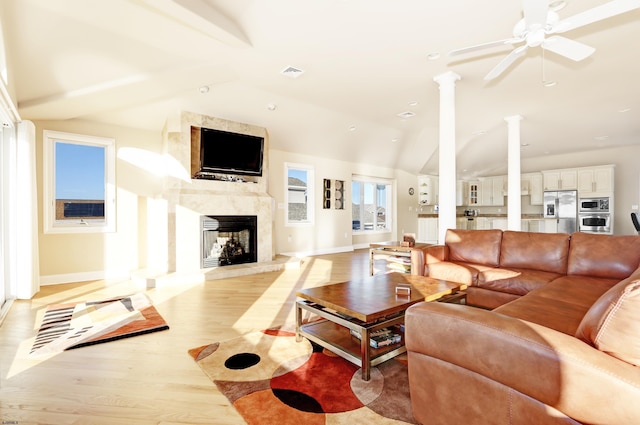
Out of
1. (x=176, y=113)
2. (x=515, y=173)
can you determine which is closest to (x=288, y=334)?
(x=176, y=113)

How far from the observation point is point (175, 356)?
2.34m

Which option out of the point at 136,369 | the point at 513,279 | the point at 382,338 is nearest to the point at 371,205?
the point at 513,279

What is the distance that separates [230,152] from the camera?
5.52 m

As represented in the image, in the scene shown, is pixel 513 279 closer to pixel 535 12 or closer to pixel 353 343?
pixel 353 343

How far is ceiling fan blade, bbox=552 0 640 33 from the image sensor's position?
7.06ft

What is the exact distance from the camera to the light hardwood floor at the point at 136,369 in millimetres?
1688

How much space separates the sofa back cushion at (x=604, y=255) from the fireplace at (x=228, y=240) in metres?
4.56

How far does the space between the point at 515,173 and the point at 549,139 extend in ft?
9.45

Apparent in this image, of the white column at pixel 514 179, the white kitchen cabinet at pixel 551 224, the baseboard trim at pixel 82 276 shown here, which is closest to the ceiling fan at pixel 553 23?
the white column at pixel 514 179

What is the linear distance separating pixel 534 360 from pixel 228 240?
5.09 metres

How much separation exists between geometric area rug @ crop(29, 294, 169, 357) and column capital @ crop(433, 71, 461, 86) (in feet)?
14.0

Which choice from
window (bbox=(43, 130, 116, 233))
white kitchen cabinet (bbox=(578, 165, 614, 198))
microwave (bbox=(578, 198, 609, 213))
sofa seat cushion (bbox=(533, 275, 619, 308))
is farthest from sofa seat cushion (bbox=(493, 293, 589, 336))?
white kitchen cabinet (bbox=(578, 165, 614, 198))

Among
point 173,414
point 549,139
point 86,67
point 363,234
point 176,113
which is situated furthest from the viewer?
point 363,234

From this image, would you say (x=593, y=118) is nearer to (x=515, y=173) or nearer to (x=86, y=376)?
(x=515, y=173)
